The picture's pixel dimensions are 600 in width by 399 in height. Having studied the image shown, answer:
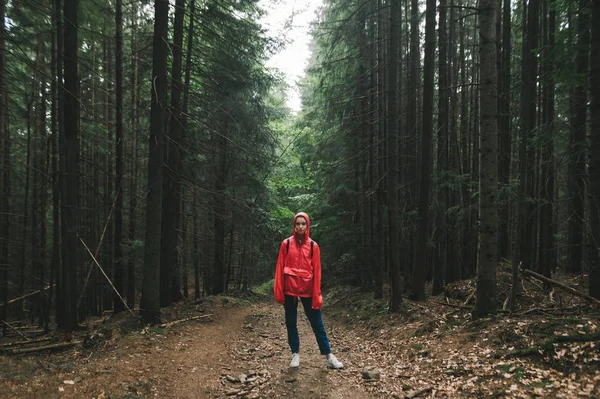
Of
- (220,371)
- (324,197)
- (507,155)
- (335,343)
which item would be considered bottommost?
(335,343)

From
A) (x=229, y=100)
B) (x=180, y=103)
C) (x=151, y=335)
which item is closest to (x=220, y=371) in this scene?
(x=151, y=335)

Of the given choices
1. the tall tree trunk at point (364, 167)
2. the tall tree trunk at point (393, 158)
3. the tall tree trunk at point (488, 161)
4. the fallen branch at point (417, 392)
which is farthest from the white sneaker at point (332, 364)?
the tall tree trunk at point (364, 167)

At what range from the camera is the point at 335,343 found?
8.35 metres

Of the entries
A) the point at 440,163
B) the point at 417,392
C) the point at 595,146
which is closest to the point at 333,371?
the point at 417,392

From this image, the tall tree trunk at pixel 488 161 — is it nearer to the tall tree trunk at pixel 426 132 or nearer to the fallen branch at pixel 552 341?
the fallen branch at pixel 552 341

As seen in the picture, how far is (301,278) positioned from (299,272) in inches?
4.0

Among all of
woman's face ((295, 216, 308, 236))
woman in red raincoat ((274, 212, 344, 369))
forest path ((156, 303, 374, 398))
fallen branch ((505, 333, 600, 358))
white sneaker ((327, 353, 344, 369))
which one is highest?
woman's face ((295, 216, 308, 236))

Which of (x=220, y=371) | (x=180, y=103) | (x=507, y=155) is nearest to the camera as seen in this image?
(x=220, y=371)

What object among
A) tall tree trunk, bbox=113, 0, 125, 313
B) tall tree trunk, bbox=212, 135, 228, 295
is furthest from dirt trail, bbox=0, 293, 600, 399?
tall tree trunk, bbox=212, 135, 228, 295

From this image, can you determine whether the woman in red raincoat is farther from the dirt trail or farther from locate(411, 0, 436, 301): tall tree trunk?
locate(411, 0, 436, 301): tall tree trunk

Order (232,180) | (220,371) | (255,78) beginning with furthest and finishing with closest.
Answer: (232,180), (255,78), (220,371)

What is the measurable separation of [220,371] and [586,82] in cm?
982

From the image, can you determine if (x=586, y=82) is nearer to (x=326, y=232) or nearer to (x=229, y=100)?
(x=229, y=100)

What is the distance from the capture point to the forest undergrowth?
13.7 ft
